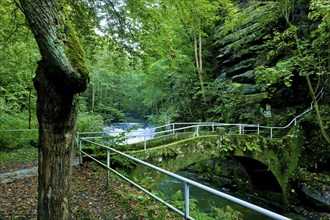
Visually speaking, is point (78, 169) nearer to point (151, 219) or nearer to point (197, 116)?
point (151, 219)

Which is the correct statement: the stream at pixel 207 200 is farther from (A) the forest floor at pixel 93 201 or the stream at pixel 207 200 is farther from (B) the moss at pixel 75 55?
(B) the moss at pixel 75 55

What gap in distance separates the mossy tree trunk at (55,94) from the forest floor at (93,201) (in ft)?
3.76

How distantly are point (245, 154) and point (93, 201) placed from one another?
303 inches

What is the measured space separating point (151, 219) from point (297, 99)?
14.4 m

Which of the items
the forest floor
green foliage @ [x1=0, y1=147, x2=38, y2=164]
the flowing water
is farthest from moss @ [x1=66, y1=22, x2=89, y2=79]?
green foliage @ [x1=0, y1=147, x2=38, y2=164]

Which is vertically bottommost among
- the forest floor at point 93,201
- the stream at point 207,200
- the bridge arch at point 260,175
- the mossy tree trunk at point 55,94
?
the stream at point 207,200

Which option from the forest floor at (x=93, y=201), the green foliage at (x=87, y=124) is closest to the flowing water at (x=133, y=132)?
the green foliage at (x=87, y=124)

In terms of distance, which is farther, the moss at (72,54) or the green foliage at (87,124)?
the green foliage at (87,124)

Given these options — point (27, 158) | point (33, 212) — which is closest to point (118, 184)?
point (33, 212)

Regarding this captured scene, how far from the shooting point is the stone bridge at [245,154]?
7.57 m

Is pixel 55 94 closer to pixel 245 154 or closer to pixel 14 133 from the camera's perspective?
pixel 245 154

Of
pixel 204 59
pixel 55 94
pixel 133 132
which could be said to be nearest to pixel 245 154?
pixel 133 132

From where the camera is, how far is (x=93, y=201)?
457 cm

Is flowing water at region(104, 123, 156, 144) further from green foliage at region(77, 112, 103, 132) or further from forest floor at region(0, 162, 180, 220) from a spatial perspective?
forest floor at region(0, 162, 180, 220)
